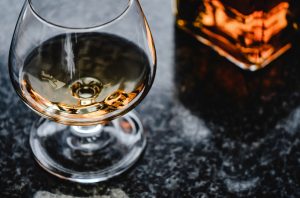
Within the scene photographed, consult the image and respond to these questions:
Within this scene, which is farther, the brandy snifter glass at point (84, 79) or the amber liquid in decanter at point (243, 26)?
the amber liquid in decanter at point (243, 26)

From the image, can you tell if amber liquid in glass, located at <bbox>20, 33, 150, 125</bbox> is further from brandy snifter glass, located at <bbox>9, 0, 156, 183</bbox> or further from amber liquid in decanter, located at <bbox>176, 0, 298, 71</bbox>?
amber liquid in decanter, located at <bbox>176, 0, 298, 71</bbox>

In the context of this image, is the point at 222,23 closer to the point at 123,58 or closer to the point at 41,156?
the point at 123,58

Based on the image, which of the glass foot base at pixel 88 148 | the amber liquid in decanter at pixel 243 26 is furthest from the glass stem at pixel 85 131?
the amber liquid in decanter at pixel 243 26

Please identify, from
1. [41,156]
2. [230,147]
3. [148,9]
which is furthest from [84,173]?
[148,9]

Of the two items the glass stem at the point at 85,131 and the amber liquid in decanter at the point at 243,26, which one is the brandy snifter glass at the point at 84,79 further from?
the amber liquid in decanter at the point at 243,26

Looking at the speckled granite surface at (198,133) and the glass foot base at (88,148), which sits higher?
the speckled granite surface at (198,133)

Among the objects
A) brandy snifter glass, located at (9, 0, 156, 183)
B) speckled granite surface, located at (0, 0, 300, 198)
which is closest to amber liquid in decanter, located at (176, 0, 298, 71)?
speckled granite surface, located at (0, 0, 300, 198)
